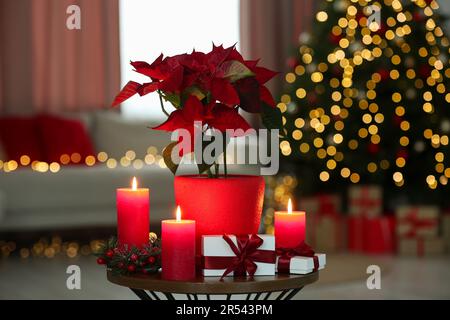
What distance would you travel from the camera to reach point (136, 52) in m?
5.47

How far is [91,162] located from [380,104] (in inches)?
67.3

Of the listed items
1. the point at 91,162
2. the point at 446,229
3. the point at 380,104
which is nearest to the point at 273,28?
the point at 380,104

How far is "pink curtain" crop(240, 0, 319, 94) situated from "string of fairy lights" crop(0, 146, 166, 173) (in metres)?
1.05

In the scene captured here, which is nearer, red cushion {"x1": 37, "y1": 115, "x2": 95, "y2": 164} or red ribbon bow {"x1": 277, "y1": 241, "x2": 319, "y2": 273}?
red ribbon bow {"x1": 277, "y1": 241, "x2": 319, "y2": 273}

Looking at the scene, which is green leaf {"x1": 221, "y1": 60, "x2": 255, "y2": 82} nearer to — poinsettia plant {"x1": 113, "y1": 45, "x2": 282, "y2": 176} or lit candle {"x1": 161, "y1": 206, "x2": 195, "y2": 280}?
poinsettia plant {"x1": 113, "y1": 45, "x2": 282, "y2": 176}

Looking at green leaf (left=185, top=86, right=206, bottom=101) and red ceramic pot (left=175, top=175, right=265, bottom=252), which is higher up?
green leaf (left=185, top=86, right=206, bottom=101)

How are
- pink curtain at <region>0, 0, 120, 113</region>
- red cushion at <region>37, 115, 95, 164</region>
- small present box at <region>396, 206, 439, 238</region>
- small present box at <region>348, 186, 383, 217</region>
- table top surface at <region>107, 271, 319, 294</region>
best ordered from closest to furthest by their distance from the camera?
table top surface at <region>107, 271, 319, 294</region>
small present box at <region>396, 206, 439, 238</region>
small present box at <region>348, 186, 383, 217</region>
red cushion at <region>37, 115, 95, 164</region>
pink curtain at <region>0, 0, 120, 113</region>

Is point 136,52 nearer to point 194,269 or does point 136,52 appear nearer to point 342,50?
point 342,50

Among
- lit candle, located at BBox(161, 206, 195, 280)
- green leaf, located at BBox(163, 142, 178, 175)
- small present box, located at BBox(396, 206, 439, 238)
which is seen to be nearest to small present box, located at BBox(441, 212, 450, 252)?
small present box, located at BBox(396, 206, 439, 238)

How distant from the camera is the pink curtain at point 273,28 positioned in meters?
5.79

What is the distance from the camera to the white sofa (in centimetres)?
444

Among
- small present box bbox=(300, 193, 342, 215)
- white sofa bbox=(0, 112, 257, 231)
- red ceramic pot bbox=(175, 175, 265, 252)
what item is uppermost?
red ceramic pot bbox=(175, 175, 265, 252)

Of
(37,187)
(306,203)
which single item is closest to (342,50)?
(306,203)
